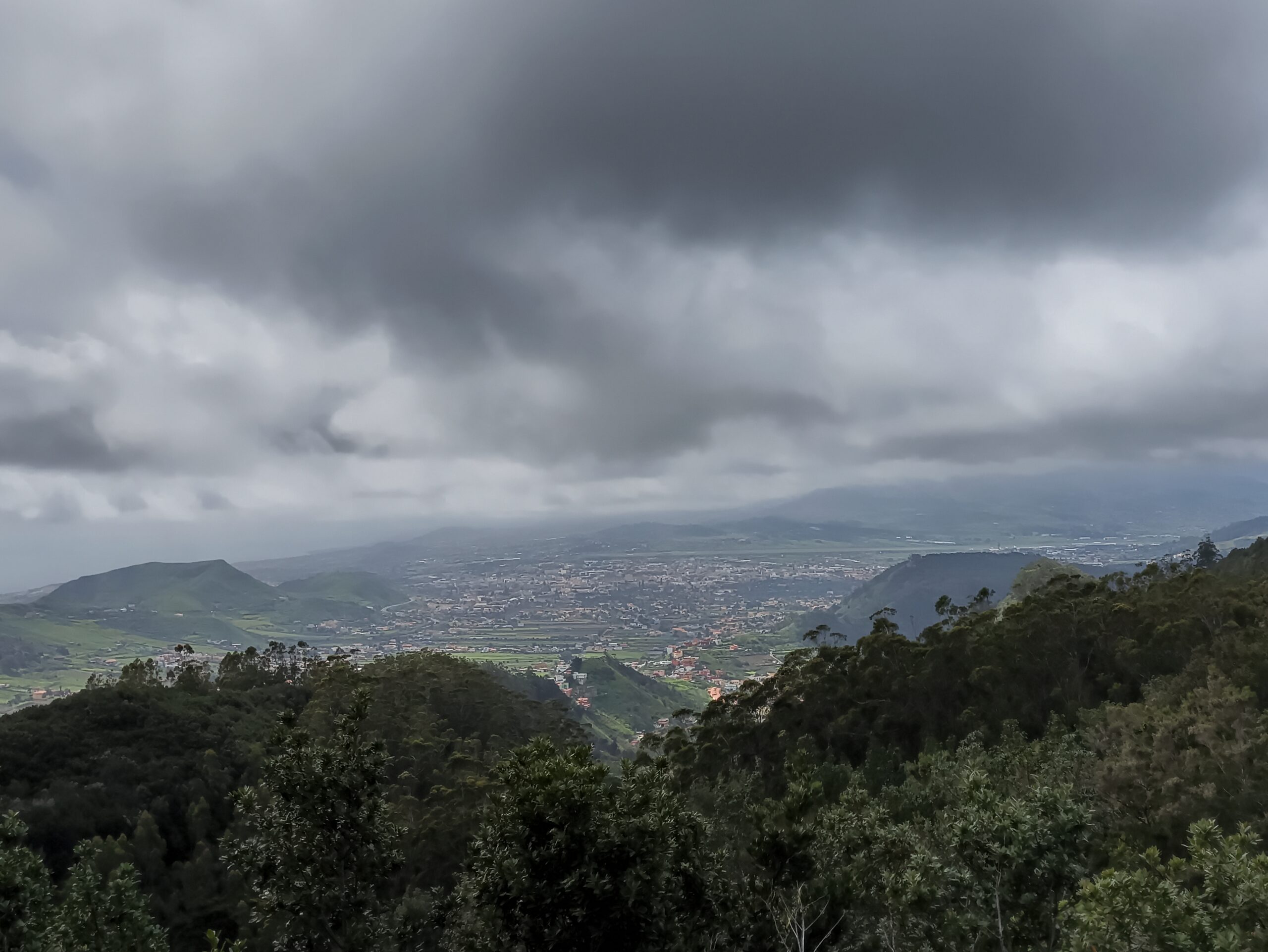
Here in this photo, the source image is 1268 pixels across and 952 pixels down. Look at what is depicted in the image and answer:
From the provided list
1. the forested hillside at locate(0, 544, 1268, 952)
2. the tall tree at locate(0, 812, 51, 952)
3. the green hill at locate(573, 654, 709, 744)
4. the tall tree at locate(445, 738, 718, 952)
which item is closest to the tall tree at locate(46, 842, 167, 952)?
the forested hillside at locate(0, 544, 1268, 952)

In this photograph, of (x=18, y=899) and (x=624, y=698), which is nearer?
(x=18, y=899)

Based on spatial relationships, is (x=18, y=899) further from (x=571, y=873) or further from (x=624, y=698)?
(x=624, y=698)

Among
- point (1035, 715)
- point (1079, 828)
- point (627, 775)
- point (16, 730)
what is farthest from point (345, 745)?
point (16, 730)

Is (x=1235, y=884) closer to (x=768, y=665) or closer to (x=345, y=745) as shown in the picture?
(x=345, y=745)

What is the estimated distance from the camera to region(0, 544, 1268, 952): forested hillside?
10.9m

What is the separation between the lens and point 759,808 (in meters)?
14.2

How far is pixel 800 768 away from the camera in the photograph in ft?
57.0

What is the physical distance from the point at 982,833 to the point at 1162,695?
26.6m

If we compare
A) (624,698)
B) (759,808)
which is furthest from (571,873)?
(624,698)

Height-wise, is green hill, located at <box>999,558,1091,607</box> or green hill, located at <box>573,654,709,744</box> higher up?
green hill, located at <box>999,558,1091,607</box>

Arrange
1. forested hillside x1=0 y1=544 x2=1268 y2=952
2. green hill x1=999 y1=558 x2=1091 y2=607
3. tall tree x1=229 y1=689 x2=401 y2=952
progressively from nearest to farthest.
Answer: forested hillside x1=0 y1=544 x2=1268 y2=952 < tall tree x1=229 y1=689 x2=401 y2=952 < green hill x1=999 y1=558 x2=1091 y2=607

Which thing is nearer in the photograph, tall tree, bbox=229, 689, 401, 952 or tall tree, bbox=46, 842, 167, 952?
tall tree, bbox=229, 689, 401, 952

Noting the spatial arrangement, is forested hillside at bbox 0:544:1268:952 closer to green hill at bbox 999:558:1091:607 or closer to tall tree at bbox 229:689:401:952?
tall tree at bbox 229:689:401:952

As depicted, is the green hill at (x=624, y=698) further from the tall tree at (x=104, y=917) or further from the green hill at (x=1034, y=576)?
the tall tree at (x=104, y=917)
